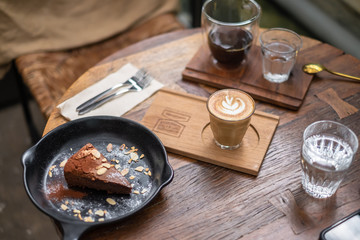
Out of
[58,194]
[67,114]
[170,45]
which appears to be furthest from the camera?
[170,45]

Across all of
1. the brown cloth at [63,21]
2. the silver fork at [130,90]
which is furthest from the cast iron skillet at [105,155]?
the brown cloth at [63,21]

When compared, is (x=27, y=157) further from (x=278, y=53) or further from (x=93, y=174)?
(x=278, y=53)

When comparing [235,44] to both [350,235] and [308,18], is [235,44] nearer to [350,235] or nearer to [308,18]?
[350,235]

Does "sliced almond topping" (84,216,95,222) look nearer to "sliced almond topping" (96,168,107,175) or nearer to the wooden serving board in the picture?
"sliced almond topping" (96,168,107,175)

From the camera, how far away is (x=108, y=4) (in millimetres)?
2002

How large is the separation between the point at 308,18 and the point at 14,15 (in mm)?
1544

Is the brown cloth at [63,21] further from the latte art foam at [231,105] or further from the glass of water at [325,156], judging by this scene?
the glass of water at [325,156]

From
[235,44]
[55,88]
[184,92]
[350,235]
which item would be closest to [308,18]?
[235,44]

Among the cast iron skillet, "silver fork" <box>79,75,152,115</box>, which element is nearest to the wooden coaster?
"silver fork" <box>79,75,152,115</box>

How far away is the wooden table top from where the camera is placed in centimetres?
95

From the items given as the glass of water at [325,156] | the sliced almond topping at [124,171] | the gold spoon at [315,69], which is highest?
the glass of water at [325,156]

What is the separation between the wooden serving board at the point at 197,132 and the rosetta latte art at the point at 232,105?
0.12 meters

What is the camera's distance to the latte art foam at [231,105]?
1075mm

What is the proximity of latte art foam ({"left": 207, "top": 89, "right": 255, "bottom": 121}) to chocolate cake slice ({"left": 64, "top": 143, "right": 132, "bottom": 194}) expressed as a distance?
1.01 feet
